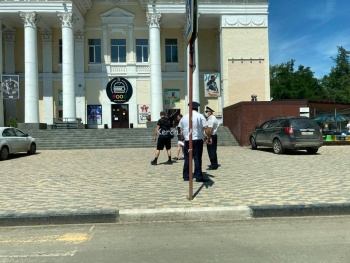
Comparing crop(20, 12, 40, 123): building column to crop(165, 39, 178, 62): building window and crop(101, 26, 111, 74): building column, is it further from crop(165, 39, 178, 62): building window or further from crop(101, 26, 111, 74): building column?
crop(165, 39, 178, 62): building window

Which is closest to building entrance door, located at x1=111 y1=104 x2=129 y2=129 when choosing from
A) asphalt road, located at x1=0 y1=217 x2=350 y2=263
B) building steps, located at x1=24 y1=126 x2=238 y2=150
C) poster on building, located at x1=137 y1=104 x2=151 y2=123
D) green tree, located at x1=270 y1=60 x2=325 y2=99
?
poster on building, located at x1=137 y1=104 x2=151 y2=123

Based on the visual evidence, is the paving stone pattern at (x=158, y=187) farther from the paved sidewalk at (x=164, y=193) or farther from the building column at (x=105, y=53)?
the building column at (x=105, y=53)

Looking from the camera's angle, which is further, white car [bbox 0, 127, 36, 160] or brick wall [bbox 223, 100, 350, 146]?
brick wall [bbox 223, 100, 350, 146]

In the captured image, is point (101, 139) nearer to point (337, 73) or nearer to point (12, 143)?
point (12, 143)

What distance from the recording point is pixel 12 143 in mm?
15633

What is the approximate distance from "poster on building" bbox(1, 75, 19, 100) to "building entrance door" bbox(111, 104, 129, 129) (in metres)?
9.01

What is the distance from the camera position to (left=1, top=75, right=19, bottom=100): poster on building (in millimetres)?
30981

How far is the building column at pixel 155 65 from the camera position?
31.5 meters

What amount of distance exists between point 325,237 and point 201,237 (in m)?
1.66

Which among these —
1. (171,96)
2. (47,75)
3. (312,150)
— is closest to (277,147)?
(312,150)

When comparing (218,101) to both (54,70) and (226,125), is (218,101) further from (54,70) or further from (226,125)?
(54,70)

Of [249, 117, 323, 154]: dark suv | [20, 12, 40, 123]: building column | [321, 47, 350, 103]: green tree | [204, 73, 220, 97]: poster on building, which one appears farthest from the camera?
[321, 47, 350, 103]: green tree

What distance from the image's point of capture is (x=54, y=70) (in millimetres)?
34625

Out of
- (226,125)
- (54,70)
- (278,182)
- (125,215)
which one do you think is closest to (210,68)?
(226,125)
